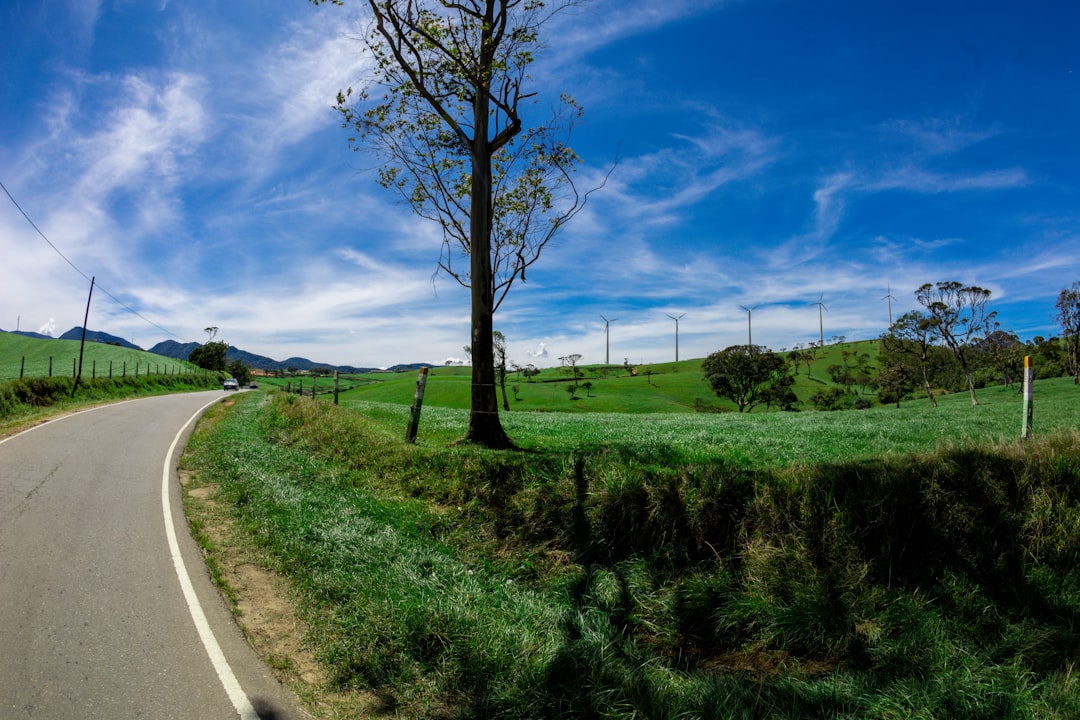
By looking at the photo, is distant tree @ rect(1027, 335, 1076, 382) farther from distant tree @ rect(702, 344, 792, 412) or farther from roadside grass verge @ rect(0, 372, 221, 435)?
roadside grass verge @ rect(0, 372, 221, 435)

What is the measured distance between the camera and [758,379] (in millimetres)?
68875

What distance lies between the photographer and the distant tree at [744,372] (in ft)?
224

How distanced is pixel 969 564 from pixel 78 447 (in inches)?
915

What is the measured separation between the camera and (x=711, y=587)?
6156mm

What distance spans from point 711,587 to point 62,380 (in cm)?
4977

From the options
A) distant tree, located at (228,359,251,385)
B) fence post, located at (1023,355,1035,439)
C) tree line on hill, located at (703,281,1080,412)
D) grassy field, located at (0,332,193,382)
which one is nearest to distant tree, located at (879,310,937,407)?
tree line on hill, located at (703,281,1080,412)

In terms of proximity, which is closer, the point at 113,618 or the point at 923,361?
the point at 113,618

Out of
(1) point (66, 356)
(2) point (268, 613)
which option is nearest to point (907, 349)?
(2) point (268, 613)

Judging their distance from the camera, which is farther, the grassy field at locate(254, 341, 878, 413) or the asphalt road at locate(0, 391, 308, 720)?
the grassy field at locate(254, 341, 878, 413)

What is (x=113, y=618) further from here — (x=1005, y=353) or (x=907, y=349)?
(x=1005, y=353)

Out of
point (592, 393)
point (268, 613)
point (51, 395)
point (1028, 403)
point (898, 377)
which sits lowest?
point (268, 613)

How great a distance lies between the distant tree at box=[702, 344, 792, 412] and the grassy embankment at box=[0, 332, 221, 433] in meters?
62.5

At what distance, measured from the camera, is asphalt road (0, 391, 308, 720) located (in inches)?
183

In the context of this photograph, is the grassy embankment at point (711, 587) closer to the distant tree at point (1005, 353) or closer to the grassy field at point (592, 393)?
the grassy field at point (592, 393)
